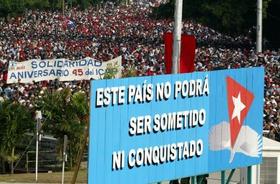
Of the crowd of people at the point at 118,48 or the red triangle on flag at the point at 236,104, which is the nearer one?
the red triangle on flag at the point at 236,104

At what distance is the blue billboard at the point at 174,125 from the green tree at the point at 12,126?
35.3ft

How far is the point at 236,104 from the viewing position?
49.1 ft

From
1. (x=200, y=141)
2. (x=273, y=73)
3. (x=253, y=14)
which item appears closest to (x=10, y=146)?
(x=200, y=141)

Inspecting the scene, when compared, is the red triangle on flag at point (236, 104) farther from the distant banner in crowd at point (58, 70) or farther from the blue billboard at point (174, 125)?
the distant banner in crowd at point (58, 70)

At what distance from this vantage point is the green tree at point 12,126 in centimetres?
2575

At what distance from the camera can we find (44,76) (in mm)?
33219

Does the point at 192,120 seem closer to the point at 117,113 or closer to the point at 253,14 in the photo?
the point at 117,113

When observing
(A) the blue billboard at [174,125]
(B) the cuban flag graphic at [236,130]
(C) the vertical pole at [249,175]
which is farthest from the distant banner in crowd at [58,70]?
(A) the blue billboard at [174,125]

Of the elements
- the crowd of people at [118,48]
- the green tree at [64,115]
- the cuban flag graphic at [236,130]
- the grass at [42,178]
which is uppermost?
the crowd of people at [118,48]

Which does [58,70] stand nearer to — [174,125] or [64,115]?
[64,115]

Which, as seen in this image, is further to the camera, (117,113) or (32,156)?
(32,156)

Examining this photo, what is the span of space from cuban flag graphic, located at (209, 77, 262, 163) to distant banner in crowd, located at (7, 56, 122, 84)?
1649 cm

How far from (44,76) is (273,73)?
1177 centimetres

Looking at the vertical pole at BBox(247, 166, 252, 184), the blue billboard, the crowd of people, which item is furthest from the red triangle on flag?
the crowd of people
